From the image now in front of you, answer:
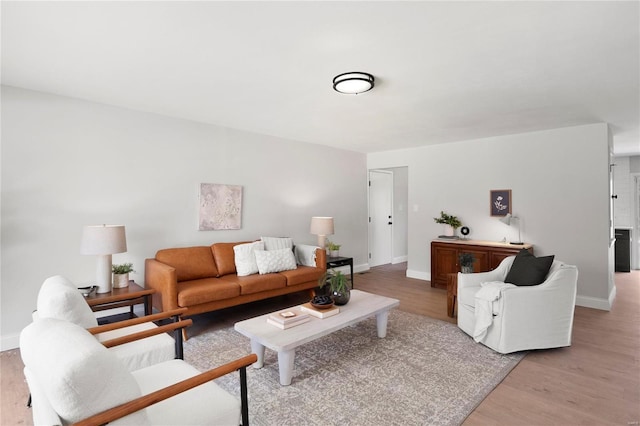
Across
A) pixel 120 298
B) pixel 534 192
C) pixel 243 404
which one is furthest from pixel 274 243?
pixel 534 192

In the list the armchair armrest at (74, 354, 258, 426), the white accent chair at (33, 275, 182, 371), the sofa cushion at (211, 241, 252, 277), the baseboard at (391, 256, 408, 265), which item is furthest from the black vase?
the baseboard at (391, 256, 408, 265)

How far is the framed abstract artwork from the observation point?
421cm

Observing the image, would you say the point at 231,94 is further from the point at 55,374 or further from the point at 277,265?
the point at 55,374

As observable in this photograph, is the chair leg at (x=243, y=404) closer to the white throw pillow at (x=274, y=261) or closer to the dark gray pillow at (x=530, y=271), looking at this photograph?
the white throw pillow at (x=274, y=261)

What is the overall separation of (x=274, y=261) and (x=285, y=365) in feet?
5.91

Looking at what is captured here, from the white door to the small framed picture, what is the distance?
233 centimetres

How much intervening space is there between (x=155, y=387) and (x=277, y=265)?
8.14ft

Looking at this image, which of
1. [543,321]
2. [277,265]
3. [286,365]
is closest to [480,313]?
[543,321]

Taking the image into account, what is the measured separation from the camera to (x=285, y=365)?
7.73 feet

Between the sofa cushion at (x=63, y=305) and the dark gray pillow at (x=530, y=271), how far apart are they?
11.4ft

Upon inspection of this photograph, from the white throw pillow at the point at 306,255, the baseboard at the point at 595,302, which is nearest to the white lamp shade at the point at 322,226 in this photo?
the white throw pillow at the point at 306,255

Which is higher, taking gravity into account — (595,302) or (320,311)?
(320,311)

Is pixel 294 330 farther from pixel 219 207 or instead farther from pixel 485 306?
pixel 219 207

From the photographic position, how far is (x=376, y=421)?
1.98 metres
